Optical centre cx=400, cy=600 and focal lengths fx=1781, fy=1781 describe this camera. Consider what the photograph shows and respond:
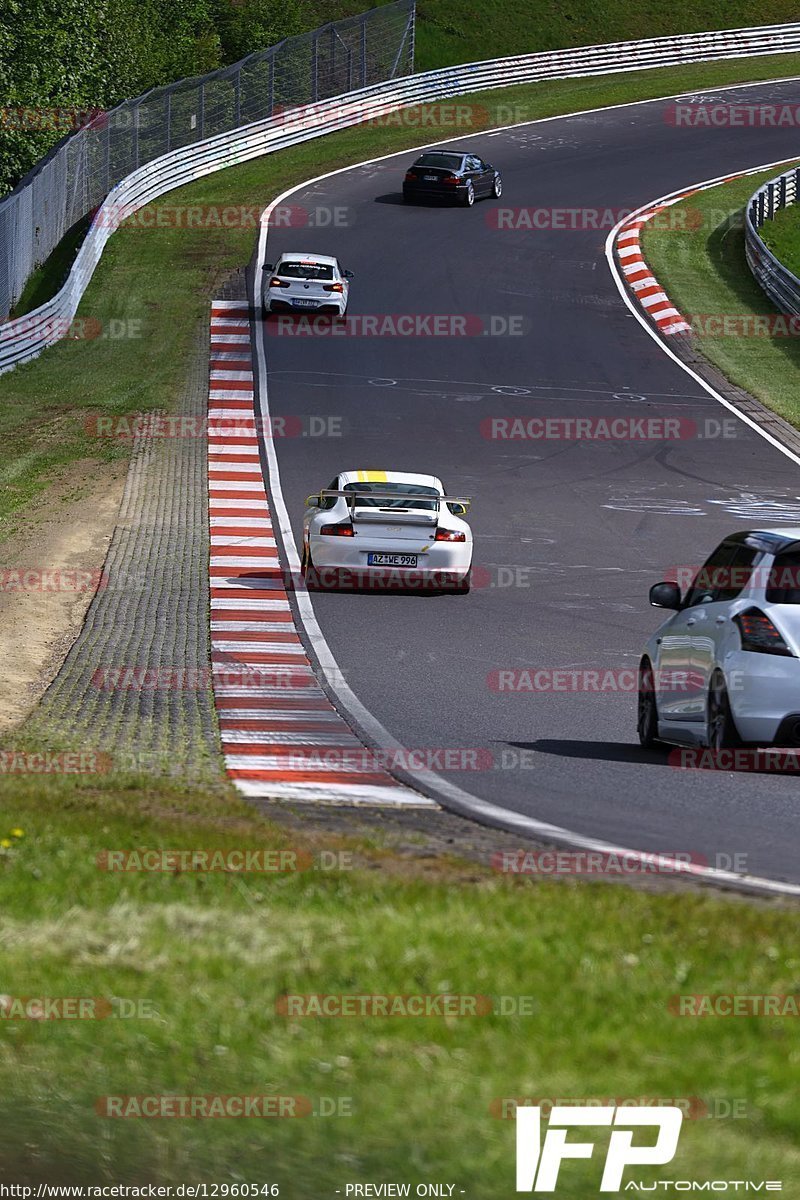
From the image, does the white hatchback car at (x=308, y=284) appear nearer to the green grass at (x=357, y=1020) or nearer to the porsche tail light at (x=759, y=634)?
the porsche tail light at (x=759, y=634)

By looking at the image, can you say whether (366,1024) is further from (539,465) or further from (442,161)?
(442,161)

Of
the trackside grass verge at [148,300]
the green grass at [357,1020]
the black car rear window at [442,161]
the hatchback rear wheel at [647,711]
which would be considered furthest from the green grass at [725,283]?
the green grass at [357,1020]

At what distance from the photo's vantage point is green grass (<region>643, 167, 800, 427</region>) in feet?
122

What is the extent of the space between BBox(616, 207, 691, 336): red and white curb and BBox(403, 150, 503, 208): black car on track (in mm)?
4746

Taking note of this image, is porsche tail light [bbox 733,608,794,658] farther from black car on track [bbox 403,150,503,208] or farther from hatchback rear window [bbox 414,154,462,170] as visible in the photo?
hatchback rear window [bbox 414,154,462,170]

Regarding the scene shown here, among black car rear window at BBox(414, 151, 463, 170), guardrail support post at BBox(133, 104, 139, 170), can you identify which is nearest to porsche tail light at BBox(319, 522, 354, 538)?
black car rear window at BBox(414, 151, 463, 170)

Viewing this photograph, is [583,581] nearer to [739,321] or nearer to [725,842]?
[725,842]

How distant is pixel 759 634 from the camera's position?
37.3ft

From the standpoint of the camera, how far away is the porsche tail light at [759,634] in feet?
37.0

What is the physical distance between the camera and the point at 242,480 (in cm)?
2767

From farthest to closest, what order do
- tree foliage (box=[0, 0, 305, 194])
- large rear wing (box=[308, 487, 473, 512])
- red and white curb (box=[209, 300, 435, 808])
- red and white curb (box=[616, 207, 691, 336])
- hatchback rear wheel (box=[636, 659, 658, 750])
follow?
tree foliage (box=[0, 0, 305, 194]) → red and white curb (box=[616, 207, 691, 336]) → large rear wing (box=[308, 487, 473, 512]) → hatchback rear wheel (box=[636, 659, 658, 750]) → red and white curb (box=[209, 300, 435, 808])

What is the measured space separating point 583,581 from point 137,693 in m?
8.85

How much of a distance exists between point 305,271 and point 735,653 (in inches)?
1160

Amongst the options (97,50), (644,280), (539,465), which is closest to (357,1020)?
(539,465)
